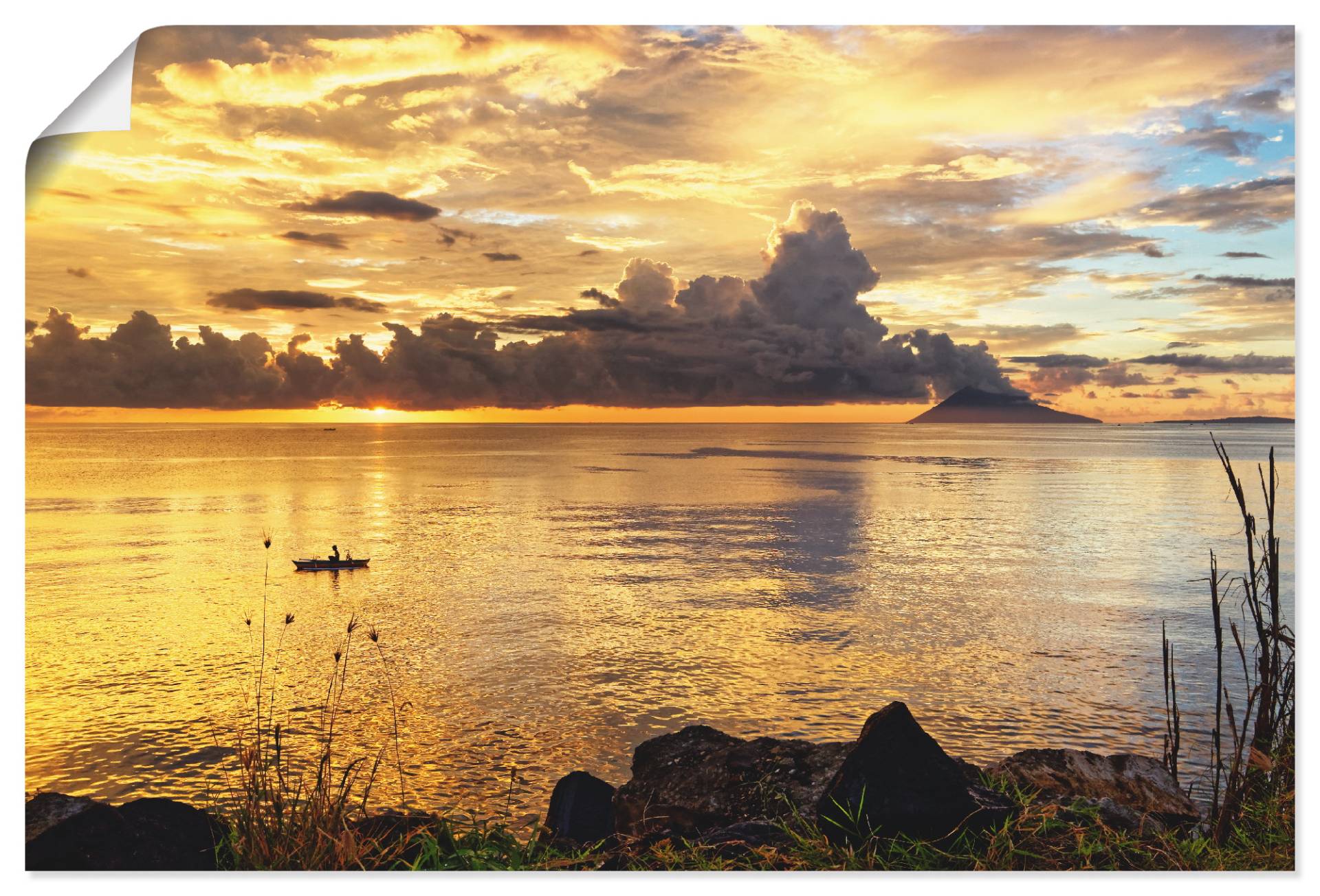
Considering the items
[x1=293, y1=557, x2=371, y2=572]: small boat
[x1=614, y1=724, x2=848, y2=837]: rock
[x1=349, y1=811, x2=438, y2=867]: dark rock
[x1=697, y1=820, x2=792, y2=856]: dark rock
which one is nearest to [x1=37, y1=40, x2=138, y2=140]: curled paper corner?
[x1=349, y1=811, x2=438, y2=867]: dark rock

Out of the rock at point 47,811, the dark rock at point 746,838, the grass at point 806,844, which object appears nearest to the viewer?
the grass at point 806,844

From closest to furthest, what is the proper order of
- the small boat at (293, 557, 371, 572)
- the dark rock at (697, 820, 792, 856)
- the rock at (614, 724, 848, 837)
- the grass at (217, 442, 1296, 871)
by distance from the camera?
the grass at (217, 442, 1296, 871), the dark rock at (697, 820, 792, 856), the rock at (614, 724, 848, 837), the small boat at (293, 557, 371, 572)

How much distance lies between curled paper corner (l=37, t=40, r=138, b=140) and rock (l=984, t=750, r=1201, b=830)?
585cm

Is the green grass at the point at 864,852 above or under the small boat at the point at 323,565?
above

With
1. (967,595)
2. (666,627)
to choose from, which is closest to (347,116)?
(666,627)

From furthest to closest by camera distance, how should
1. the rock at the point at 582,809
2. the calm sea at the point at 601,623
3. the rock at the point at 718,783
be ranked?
the calm sea at the point at 601,623 → the rock at the point at 582,809 → the rock at the point at 718,783

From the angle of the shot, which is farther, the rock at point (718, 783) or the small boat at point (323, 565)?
the small boat at point (323, 565)

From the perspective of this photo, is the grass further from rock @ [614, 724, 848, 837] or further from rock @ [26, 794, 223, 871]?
rock @ [614, 724, 848, 837]

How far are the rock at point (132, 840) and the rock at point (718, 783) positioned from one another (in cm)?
198

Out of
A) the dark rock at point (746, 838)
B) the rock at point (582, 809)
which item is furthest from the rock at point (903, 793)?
the rock at point (582, 809)

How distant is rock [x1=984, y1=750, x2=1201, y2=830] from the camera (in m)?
4.79

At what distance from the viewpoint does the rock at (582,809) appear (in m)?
4.60

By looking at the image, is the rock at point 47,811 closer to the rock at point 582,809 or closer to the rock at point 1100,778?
the rock at point 582,809
